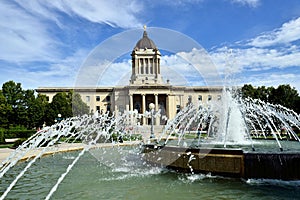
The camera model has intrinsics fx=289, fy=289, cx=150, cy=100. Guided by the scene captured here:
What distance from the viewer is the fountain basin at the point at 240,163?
25.1 ft

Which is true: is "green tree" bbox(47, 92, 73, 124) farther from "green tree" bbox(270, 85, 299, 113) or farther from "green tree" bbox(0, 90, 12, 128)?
"green tree" bbox(270, 85, 299, 113)

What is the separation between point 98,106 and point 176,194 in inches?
2747

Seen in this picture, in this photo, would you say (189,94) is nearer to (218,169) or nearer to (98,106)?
(98,106)

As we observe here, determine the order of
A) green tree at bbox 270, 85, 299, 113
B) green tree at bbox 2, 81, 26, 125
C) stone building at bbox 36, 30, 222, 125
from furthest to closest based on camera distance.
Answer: stone building at bbox 36, 30, 222, 125 < green tree at bbox 2, 81, 26, 125 < green tree at bbox 270, 85, 299, 113

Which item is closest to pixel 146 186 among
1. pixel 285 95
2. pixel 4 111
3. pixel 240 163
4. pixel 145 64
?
pixel 240 163

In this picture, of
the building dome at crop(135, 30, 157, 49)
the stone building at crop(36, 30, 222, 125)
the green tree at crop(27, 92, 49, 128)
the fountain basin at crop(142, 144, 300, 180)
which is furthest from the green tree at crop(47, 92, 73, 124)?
the fountain basin at crop(142, 144, 300, 180)

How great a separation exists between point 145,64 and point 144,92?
6724 millimetres

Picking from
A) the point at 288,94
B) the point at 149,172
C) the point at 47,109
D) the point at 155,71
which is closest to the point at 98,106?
the point at 155,71

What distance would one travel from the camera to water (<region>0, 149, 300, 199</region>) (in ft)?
21.8

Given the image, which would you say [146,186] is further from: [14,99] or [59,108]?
[59,108]

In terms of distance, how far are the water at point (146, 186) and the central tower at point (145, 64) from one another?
57474mm

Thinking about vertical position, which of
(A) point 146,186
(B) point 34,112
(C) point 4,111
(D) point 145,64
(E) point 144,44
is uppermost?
(E) point 144,44

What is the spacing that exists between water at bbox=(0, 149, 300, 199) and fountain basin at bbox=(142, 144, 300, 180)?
Answer: 194 mm

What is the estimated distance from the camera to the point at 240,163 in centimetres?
791
